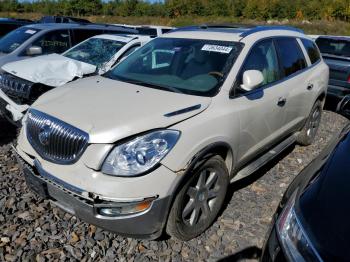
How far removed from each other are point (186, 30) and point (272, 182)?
83.2 inches

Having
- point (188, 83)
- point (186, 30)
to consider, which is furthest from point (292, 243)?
point (186, 30)

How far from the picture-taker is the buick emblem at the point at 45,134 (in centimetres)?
290

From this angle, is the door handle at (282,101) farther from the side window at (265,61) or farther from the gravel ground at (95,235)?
the gravel ground at (95,235)

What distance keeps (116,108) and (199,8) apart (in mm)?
45496

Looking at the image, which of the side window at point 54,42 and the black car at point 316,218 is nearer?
the black car at point 316,218

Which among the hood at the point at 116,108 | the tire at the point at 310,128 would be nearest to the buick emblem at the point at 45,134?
the hood at the point at 116,108

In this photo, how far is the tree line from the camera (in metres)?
41.3

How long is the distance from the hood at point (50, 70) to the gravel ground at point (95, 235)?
129cm

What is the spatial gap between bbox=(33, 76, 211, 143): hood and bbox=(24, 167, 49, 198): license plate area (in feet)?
1.74

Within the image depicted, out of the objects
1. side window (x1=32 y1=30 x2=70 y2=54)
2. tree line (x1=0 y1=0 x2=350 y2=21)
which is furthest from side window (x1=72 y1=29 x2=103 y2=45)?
tree line (x1=0 y1=0 x2=350 y2=21)

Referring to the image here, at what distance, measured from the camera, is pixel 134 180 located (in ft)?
8.43

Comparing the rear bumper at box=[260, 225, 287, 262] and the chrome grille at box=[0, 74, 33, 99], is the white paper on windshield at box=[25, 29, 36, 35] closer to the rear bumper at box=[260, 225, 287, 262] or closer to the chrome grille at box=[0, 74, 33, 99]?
the chrome grille at box=[0, 74, 33, 99]

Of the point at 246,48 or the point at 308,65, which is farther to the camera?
the point at 308,65

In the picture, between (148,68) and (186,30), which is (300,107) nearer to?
(186,30)
